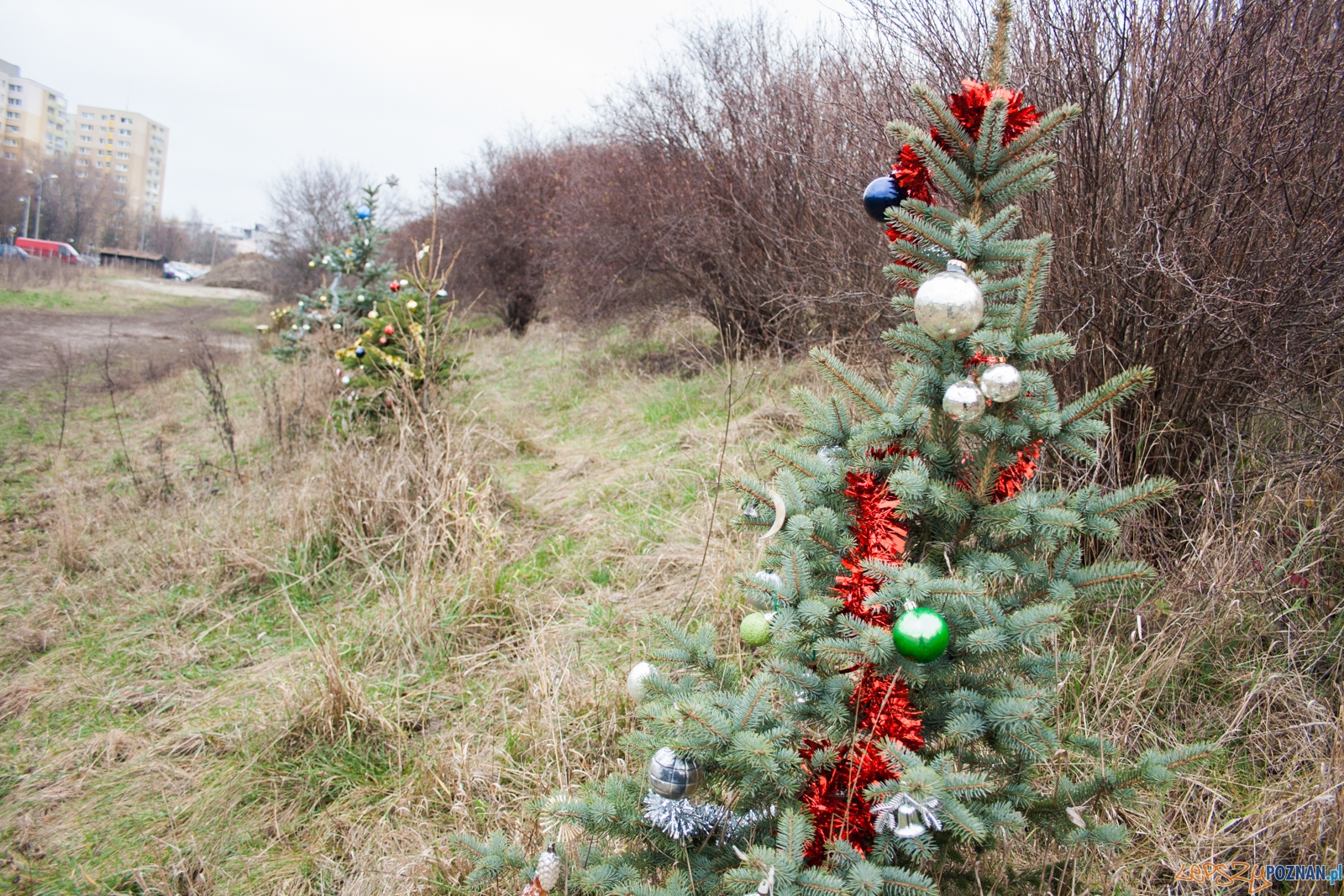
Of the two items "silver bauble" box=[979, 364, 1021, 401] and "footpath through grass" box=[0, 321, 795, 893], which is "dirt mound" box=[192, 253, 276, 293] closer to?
"footpath through grass" box=[0, 321, 795, 893]

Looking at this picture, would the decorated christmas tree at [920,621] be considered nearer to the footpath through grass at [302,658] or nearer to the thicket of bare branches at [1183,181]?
the footpath through grass at [302,658]

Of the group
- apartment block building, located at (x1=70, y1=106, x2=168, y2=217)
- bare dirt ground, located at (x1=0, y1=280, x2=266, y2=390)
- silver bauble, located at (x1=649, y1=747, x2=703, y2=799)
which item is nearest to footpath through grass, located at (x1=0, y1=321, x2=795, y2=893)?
silver bauble, located at (x1=649, y1=747, x2=703, y2=799)

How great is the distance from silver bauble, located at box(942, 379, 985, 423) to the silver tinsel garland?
0.91 meters

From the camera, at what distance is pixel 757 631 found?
5.47 feet

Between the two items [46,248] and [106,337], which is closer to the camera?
[106,337]

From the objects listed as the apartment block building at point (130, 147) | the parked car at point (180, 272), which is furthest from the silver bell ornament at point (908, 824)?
the apartment block building at point (130, 147)

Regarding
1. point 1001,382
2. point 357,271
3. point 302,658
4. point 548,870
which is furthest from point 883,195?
point 357,271

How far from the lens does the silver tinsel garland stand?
1584 millimetres

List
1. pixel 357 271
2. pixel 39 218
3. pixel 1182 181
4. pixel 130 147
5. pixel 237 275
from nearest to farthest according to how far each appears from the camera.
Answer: pixel 1182 181
pixel 357 271
pixel 39 218
pixel 237 275
pixel 130 147

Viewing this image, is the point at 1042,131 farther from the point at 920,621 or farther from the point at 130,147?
the point at 130,147

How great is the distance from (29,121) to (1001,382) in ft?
141

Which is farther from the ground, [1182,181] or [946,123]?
[1182,181]

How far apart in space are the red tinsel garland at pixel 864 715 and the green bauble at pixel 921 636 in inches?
3.9

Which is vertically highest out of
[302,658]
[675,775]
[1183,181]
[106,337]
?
[1183,181]
